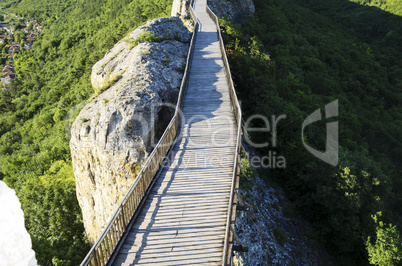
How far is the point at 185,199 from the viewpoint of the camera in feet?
27.7

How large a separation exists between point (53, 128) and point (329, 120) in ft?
135

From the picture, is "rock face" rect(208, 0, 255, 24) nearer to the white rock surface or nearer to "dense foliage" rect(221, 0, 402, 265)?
"dense foliage" rect(221, 0, 402, 265)

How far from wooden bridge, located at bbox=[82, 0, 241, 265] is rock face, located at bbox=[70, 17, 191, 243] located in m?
1.38

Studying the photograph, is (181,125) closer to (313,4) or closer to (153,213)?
(153,213)

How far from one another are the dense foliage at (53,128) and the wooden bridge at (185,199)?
239 inches

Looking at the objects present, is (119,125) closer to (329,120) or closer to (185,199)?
(185,199)

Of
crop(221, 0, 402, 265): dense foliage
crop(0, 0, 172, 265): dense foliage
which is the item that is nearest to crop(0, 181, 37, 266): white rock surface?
crop(0, 0, 172, 265): dense foliage

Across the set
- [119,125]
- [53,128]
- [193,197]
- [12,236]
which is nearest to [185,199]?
Answer: [193,197]

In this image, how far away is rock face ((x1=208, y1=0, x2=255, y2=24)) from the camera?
31109 mm

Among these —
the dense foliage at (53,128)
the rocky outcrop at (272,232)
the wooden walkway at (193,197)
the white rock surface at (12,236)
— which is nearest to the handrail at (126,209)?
the wooden walkway at (193,197)

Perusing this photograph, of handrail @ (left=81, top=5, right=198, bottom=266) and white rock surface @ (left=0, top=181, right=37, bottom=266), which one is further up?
white rock surface @ (left=0, top=181, right=37, bottom=266)

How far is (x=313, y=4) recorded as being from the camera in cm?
8906

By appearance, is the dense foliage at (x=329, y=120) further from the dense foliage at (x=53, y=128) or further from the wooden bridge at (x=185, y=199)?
the dense foliage at (x=53, y=128)

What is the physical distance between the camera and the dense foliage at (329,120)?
1193 cm
